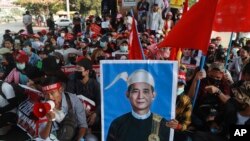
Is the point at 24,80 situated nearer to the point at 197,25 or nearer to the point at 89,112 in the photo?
the point at 89,112

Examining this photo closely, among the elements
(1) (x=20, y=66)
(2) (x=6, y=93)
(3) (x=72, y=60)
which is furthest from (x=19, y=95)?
(3) (x=72, y=60)

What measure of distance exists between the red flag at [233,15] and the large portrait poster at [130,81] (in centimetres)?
162

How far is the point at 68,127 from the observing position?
385 centimetres

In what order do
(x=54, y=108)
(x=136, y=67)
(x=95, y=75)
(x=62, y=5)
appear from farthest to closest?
1. (x=62, y=5)
2. (x=95, y=75)
3. (x=54, y=108)
4. (x=136, y=67)

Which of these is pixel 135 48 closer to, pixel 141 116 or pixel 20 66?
pixel 141 116

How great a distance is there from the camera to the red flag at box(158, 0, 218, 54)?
3.74m

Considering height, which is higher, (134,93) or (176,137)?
(134,93)

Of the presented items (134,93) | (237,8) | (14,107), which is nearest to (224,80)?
(237,8)

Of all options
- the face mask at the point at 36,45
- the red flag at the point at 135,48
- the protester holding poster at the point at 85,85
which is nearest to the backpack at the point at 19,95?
the protester holding poster at the point at 85,85

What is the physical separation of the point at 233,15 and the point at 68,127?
8.64 feet

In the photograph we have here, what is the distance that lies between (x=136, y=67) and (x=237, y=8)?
1.99 meters

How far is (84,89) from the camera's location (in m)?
5.02

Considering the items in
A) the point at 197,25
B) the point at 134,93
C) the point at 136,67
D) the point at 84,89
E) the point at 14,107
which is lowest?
the point at 14,107

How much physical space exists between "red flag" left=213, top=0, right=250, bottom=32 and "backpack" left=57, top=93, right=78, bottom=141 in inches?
90.5
